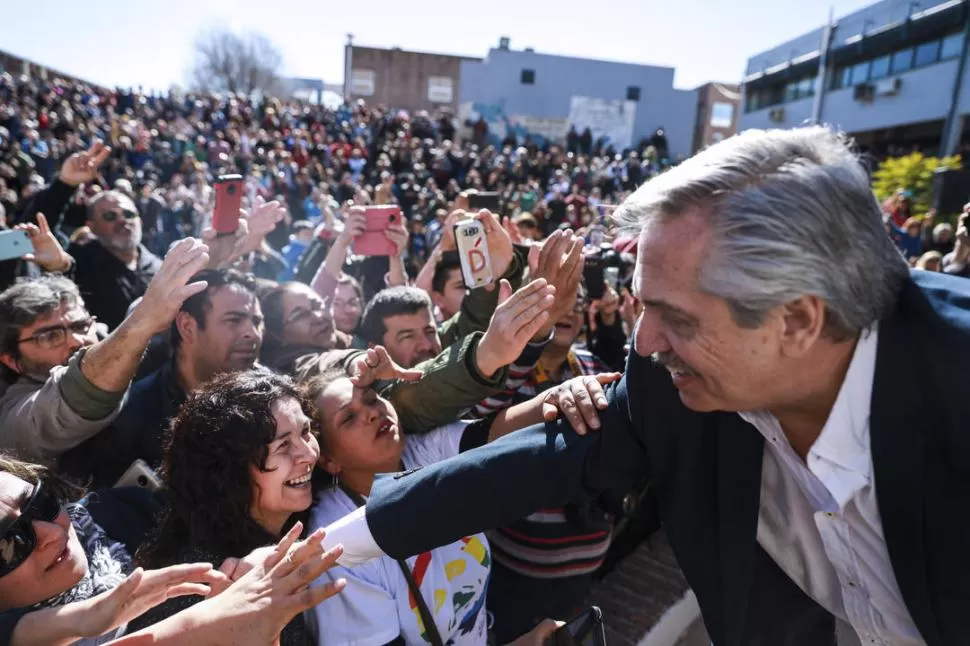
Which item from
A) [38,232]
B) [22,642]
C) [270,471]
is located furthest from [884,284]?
[38,232]

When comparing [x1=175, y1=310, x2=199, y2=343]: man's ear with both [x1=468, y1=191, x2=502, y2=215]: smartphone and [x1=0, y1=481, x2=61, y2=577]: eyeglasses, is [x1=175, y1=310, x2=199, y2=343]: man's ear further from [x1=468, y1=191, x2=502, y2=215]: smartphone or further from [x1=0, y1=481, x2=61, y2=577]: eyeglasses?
[x1=468, y1=191, x2=502, y2=215]: smartphone

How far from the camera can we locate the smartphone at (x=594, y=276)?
3.71 m

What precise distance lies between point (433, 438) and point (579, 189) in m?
18.0

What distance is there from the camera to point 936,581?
1180 mm

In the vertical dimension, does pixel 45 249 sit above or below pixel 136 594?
above

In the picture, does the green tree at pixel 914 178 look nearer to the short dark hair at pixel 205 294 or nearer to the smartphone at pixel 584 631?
the short dark hair at pixel 205 294

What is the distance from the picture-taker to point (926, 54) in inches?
840

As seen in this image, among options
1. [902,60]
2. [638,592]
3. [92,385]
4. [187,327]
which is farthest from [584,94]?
[92,385]

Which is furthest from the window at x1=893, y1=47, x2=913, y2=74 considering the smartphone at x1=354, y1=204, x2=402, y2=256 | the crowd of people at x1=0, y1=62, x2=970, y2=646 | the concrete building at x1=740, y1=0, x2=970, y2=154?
the smartphone at x1=354, y1=204, x2=402, y2=256

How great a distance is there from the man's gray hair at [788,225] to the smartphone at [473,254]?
5.17ft

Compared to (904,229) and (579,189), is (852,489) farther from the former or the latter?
(579,189)

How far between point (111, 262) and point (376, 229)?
1782 millimetres

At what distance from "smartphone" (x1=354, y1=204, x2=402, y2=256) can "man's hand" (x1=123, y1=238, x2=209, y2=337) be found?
194cm

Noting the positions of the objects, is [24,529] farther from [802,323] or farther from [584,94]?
[584,94]
